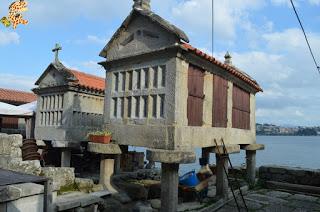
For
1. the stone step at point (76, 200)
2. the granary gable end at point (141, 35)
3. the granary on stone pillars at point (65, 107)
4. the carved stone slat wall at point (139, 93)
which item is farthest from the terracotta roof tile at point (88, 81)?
the stone step at point (76, 200)

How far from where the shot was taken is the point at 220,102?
9.89 m

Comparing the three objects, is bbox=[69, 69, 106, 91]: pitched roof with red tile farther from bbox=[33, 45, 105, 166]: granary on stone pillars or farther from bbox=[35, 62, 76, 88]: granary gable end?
bbox=[35, 62, 76, 88]: granary gable end

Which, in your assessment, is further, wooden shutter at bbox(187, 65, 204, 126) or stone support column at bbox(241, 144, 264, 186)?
stone support column at bbox(241, 144, 264, 186)

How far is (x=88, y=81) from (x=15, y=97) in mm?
12938

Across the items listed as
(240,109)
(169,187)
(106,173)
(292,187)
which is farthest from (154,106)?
(292,187)

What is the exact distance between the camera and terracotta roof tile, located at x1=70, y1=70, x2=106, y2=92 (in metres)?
13.0

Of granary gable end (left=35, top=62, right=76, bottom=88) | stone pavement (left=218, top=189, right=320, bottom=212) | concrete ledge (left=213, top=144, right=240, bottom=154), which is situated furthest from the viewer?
granary gable end (left=35, top=62, right=76, bottom=88)

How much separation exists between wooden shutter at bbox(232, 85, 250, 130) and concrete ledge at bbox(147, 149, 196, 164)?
4290 mm

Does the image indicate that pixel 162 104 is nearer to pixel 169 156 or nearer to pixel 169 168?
pixel 169 156

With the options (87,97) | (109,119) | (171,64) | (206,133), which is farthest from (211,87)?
(87,97)

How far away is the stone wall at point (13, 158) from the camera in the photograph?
8617 millimetres

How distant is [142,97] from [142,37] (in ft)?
5.37

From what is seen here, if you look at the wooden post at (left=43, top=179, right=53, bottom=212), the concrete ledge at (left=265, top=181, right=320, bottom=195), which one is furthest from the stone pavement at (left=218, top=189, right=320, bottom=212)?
the wooden post at (left=43, top=179, right=53, bottom=212)

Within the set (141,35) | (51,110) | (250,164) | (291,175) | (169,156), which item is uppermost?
(141,35)
